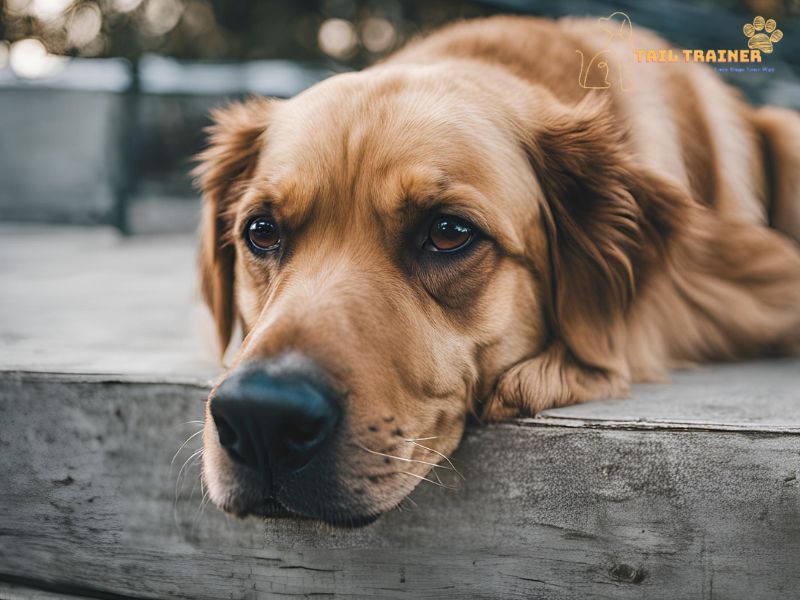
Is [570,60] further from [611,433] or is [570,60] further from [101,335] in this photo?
[101,335]

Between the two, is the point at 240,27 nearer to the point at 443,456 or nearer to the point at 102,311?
the point at 102,311

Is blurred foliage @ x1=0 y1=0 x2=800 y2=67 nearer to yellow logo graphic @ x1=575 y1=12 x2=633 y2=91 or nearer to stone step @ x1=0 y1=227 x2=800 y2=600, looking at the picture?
yellow logo graphic @ x1=575 y1=12 x2=633 y2=91

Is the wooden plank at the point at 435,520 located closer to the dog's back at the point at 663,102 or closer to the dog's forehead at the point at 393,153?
the dog's forehead at the point at 393,153

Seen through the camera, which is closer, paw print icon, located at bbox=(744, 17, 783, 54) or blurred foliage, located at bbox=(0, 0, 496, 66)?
paw print icon, located at bbox=(744, 17, 783, 54)

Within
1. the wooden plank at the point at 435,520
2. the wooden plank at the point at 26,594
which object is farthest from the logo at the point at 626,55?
the wooden plank at the point at 26,594

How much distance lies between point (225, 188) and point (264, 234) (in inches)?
24.4

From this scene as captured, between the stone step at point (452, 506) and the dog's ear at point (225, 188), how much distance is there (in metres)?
0.31

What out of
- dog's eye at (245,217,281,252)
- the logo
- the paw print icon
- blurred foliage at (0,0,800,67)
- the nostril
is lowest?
blurred foliage at (0,0,800,67)

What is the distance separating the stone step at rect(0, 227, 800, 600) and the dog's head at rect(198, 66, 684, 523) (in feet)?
0.68

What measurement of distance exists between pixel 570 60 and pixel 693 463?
192 centimetres

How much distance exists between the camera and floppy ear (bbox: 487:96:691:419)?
239cm

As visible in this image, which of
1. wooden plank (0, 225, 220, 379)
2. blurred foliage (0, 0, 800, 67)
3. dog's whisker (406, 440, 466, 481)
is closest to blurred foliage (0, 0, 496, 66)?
blurred foliage (0, 0, 800, 67)

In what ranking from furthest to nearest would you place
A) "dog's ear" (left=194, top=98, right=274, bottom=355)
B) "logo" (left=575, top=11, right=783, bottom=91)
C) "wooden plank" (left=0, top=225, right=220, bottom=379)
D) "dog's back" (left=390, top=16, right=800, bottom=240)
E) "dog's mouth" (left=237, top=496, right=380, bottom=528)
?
"logo" (left=575, top=11, right=783, bottom=91)
"dog's back" (left=390, top=16, right=800, bottom=240)
"dog's ear" (left=194, top=98, right=274, bottom=355)
"wooden plank" (left=0, top=225, right=220, bottom=379)
"dog's mouth" (left=237, top=496, right=380, bottom=528)

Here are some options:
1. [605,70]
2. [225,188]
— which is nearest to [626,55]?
[605,70]
